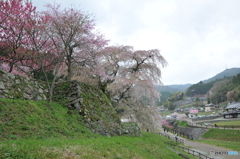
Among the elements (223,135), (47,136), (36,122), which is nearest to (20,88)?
(36,122)

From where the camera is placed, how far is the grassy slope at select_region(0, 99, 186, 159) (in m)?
4.74

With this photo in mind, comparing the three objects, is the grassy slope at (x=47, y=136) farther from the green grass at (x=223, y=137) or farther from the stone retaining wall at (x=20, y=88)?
the green grass at (x=223, y=137)

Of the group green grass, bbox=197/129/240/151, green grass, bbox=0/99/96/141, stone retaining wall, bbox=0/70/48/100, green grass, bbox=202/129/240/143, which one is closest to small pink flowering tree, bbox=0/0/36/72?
stone retaining wall, bbox=0/70/48/100

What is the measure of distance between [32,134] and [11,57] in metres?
7.57

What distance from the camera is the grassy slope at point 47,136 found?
4.74 m

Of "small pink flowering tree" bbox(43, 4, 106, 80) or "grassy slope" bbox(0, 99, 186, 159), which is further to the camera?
"small pink flowering tree" bbox(43, 4, 106, 80)

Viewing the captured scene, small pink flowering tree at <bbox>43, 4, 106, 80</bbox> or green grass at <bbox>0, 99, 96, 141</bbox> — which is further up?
small pink flowering tree at <bbox>43, 4, 106, 80</bbox>

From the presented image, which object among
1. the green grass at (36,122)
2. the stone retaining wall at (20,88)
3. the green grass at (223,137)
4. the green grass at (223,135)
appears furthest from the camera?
the green grass at (223,135)

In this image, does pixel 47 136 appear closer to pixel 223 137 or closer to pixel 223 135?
pixel 223 137

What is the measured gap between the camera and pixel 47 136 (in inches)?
280

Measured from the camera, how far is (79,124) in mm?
10062

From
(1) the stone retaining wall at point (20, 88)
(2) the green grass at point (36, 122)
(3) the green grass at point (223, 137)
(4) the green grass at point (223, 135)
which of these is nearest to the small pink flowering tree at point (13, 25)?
(1) the stone retaining wall at point (20, 88)

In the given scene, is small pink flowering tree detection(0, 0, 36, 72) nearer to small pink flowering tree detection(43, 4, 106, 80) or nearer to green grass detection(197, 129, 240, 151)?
small pink flowering tree detection(43, 4, 106, 80)

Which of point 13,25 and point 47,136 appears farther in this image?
point 13,25
